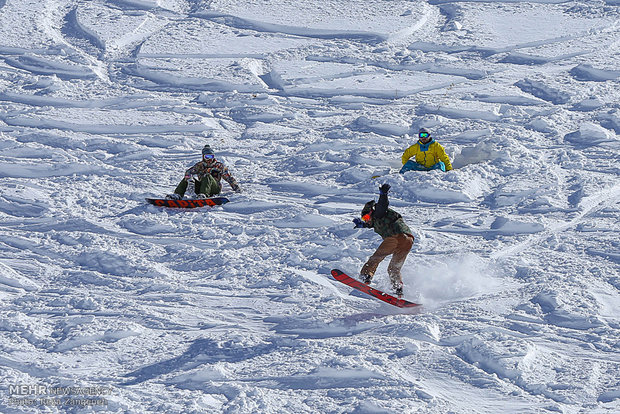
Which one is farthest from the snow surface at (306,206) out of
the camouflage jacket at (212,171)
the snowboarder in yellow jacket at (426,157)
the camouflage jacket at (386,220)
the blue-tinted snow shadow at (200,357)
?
the camouflage jacket at (386,220)

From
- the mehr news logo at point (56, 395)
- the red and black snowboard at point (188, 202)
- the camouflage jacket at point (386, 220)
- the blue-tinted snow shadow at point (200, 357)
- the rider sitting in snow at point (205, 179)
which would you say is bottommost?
the mehr news logo at point (56, 395)

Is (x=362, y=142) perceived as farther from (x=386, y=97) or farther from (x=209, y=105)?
(x=209, y=105)

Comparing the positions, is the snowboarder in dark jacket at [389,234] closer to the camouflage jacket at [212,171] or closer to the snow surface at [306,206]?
the snow surface at [306,206]

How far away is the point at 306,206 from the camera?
35.2 ft

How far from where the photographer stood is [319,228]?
10000mm

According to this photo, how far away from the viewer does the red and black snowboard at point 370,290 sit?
8094 mm

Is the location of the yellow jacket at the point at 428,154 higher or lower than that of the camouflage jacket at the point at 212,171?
higher

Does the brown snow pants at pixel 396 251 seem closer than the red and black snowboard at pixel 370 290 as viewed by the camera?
No

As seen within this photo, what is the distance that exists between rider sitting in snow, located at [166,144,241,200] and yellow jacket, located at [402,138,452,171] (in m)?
2.38

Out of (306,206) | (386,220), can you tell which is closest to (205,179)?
(306,206)

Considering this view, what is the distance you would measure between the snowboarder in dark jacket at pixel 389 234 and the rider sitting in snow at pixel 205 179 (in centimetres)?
300

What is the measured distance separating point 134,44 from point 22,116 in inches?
162

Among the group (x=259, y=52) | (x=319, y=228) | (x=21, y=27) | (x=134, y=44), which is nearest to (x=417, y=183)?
(x=319, y=228)

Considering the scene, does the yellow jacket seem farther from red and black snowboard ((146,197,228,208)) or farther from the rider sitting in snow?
red and black snowboard ((146,197,228,208))
